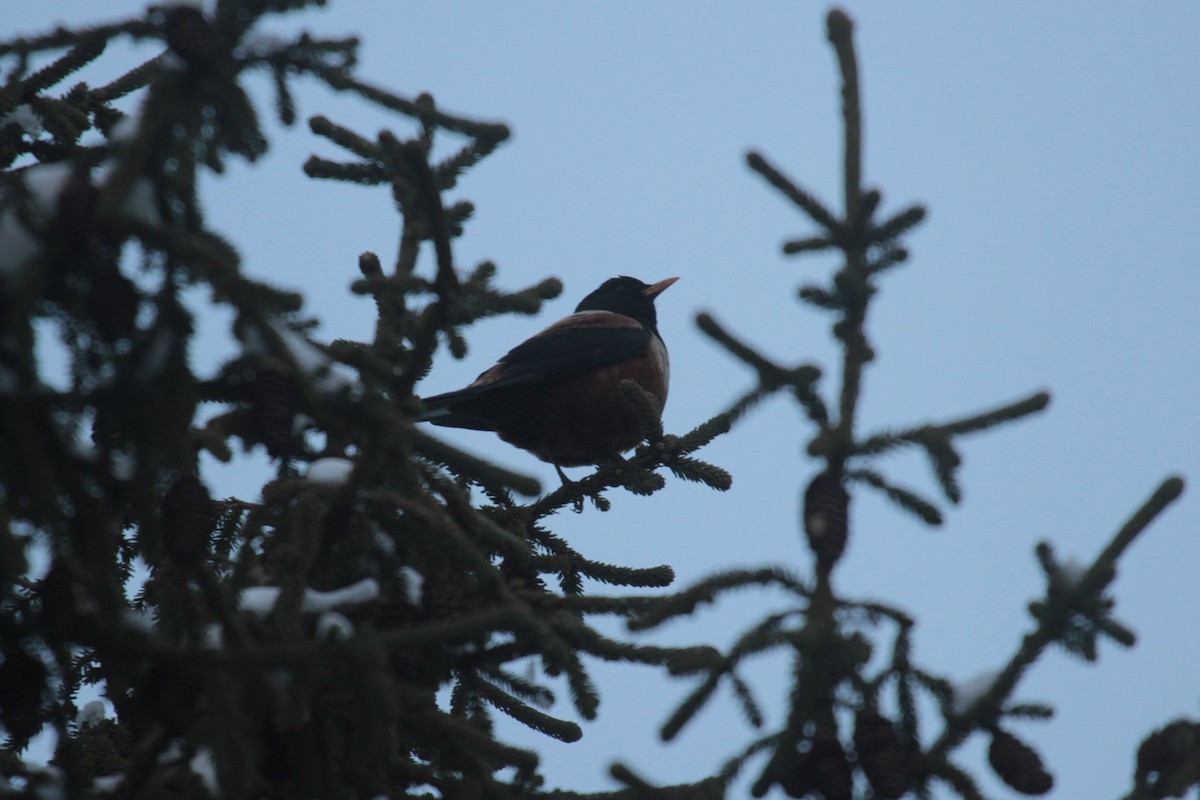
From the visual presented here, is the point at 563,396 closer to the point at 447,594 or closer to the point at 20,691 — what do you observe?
the point at 447,594

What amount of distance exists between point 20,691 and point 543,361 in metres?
3.99

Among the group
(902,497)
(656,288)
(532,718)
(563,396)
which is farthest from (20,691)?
(656,288)

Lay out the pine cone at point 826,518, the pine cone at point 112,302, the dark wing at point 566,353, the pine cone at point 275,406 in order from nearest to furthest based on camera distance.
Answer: the pine cone at point 826,518, the pine cone at point 112,302, the pine cone at point 275,406, the dark wing at point 566,353

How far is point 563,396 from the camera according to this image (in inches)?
Result: 240

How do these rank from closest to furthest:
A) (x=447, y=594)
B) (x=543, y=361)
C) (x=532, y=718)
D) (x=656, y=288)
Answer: (x=447, y=594) → (x=532, y=718) → (x=543, y=361) → (x=656, y=288)

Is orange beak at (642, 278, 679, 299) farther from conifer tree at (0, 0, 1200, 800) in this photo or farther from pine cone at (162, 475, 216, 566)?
pine cone at (162, 475, 216, 566)

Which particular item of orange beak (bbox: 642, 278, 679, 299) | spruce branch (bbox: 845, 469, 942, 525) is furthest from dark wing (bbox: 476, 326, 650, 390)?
spruce branch (bbox: 845, 469, 942, 525)

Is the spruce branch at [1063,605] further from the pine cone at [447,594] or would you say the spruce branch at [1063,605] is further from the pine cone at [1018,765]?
the pine cone at [447,594]

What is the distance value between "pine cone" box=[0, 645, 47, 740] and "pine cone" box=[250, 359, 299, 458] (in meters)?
0.74

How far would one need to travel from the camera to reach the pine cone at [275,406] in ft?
7.47

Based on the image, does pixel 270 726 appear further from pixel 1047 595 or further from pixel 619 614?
pixel 1047 595

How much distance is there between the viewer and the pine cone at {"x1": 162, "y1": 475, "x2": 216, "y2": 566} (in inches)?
82.7

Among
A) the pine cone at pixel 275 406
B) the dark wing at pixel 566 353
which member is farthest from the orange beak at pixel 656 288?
the pine cone at pixel 275 406

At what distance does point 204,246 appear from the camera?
2121 millimetres
